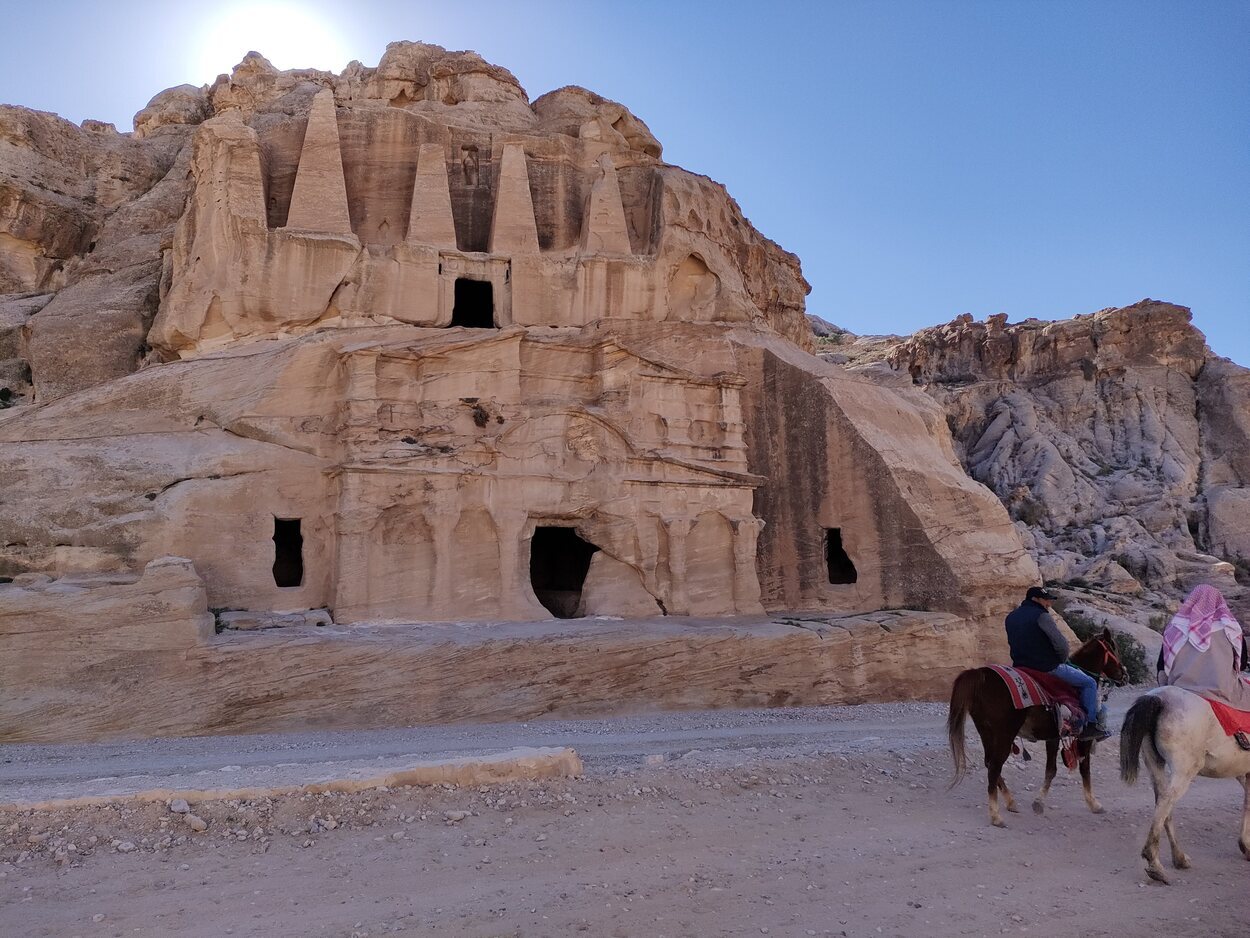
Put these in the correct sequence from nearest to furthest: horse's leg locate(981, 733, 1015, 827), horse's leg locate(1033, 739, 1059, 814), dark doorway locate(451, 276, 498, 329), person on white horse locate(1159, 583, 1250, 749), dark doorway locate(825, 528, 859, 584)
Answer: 1. person on white horse locate(1159, 583, 1250, 749)
2. horse's leg locate(981, 733, 1015, 827)
3. horse's leg locate(1033, 739, 1059, 814)
4. dark doorway locate(825, 528, 859, 584)
5. dark doorway locate(451, 276, 498, 329)

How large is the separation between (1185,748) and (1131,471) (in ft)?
136

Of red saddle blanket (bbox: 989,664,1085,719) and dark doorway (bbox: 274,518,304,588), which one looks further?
dark doorway (bbox: 274,518,304,588)

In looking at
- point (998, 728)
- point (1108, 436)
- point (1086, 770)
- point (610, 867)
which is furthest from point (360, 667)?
point (1108, 436)

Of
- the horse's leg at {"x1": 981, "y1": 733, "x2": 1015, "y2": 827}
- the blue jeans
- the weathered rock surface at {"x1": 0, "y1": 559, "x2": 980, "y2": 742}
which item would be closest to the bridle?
the blue jeans

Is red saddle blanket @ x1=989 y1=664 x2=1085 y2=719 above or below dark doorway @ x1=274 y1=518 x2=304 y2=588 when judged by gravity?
below

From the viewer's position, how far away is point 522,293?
1032 inches

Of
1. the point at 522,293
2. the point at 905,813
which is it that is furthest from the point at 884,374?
the point at 905,813

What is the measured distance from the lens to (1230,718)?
8.28 m

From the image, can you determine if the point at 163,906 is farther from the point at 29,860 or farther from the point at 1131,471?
the point at 1131,471

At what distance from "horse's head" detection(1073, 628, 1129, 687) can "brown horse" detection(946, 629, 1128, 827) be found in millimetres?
36

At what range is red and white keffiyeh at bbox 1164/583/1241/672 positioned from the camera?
859 centimetres

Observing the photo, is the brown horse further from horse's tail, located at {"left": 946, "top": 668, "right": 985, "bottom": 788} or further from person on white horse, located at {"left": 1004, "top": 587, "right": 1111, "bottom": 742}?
person on white horse, located at {"left": 1004, "top": 587, "right": 1111, "bottom": 742}

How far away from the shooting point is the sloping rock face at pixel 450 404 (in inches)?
757

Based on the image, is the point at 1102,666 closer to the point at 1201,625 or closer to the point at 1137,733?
the point at 1201,625
